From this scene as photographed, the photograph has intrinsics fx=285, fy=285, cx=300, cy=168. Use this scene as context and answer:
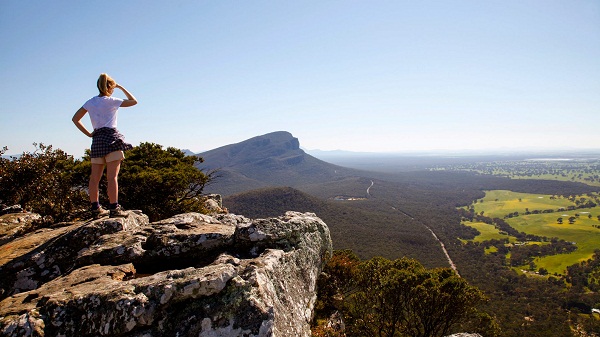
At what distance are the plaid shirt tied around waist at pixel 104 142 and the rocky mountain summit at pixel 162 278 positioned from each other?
1827 mm

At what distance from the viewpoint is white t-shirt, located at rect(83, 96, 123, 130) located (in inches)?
276

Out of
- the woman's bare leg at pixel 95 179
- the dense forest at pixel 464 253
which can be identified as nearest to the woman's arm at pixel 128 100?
the woman's bare leg at pixel 95 179

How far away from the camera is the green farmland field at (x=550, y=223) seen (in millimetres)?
91250

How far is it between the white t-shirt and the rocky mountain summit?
2.56 meters

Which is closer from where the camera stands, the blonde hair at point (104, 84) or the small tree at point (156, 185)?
the blonde hair at point (104, 84)

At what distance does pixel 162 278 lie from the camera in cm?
509

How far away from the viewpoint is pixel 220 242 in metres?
7.19

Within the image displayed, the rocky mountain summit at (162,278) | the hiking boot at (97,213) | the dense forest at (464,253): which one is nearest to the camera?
the rocky mountain summit at (162,278)

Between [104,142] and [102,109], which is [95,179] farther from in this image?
[102,109]

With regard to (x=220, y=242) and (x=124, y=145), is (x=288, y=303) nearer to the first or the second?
(x=220, y=242)

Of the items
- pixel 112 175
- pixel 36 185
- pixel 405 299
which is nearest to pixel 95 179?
pixel 112 175

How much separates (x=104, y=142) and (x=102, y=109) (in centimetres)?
82

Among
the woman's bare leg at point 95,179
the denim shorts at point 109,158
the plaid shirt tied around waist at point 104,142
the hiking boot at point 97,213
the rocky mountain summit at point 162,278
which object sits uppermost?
the plaid shirt tied around waist at point 104,142

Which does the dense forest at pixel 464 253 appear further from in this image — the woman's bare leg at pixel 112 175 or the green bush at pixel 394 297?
the woman's bare leg at pixel 112 175
